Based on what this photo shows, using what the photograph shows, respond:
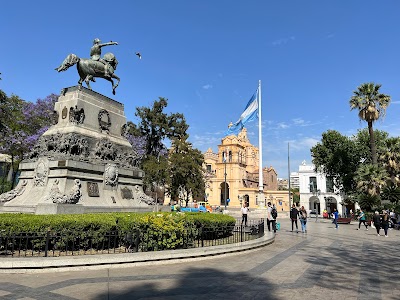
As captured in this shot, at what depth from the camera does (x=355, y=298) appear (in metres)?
5.78

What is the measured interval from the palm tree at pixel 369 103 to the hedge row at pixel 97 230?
31.0 m

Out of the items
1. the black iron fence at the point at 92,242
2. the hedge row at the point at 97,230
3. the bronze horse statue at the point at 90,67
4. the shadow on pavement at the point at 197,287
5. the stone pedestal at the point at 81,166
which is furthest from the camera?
the bronze horse statue at the point at 90,67

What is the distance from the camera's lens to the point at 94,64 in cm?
1620

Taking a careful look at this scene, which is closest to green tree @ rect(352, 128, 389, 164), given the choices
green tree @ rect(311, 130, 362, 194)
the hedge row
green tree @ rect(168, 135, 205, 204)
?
green tree @ rect(311, 130, 362, 194)

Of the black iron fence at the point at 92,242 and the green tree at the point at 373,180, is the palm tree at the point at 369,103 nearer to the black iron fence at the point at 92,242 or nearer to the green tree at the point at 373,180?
the green tree at the point at 373,180

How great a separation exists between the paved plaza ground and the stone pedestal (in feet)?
17.7

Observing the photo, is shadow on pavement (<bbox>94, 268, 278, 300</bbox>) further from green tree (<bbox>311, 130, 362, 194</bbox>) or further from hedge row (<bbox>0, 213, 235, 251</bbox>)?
green tree (<bbox>311, 130, 362, 194</bbox>)

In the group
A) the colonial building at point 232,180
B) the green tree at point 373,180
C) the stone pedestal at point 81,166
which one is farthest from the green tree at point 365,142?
the stone pedestal at point 81,166

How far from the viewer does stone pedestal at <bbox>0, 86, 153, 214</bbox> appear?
492 inches

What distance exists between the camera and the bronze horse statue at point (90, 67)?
1544cm

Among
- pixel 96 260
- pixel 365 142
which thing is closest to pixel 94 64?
pixel 96 260

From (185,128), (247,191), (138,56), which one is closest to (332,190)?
(247,191)

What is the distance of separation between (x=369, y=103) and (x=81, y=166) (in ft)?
106

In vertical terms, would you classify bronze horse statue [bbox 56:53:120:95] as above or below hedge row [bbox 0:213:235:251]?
above
